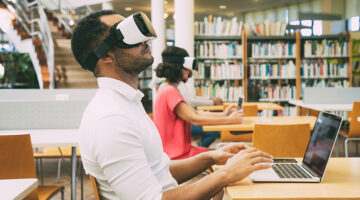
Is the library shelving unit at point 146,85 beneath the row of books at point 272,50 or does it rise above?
beneath

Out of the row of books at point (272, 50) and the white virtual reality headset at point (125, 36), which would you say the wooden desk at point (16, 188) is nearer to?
the white virtual reality headset at point (125, 36)

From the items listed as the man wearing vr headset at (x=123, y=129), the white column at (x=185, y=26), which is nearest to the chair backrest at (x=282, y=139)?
the man wearing vr headset at (x=123, y=129)

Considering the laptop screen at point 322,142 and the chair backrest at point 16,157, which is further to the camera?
the chair backrest at point 16,157

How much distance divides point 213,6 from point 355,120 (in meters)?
9.05

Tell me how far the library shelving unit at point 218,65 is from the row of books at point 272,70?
28 cm

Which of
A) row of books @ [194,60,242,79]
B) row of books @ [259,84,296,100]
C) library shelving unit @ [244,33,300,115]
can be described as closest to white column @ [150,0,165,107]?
row of books @ [194,60,242,79]

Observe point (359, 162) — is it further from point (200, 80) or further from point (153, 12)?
point (153, 12)

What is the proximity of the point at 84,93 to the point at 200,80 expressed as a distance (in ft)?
9.81

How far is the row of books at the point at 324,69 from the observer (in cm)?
655

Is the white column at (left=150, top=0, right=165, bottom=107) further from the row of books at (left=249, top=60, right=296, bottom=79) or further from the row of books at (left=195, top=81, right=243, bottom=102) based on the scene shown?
the row of books at (left=249, top=60, right=296, bottom=79)

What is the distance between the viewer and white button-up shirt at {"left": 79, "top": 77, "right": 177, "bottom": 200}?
0.87 metres

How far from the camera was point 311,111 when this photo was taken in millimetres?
4926

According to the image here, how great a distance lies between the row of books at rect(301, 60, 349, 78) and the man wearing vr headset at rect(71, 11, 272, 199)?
587cm

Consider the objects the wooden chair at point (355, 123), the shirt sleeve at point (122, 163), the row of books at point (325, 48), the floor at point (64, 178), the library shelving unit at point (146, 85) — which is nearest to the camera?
the shirt sleeve at point (122, 163)
